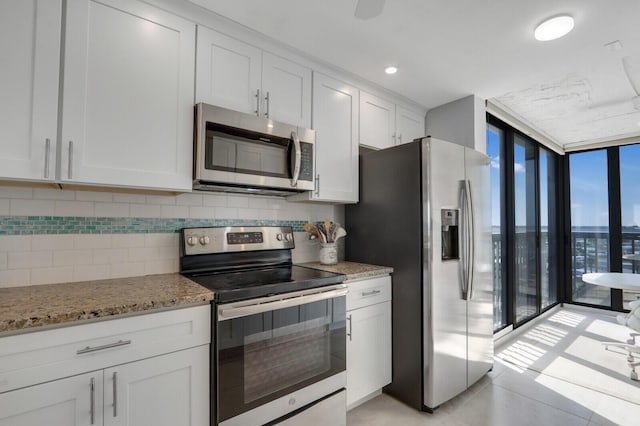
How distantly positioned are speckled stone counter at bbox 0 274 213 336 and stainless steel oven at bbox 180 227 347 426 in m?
0.16

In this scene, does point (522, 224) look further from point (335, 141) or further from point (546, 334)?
point (335, 141)

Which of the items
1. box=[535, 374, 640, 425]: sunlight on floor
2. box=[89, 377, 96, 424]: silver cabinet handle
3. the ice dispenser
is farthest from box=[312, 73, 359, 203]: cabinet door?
box=[535, 374, 640, 425]: sunlight on floor

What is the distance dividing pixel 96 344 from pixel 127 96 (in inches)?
44.7

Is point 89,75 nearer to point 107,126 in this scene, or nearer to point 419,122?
point 107,126

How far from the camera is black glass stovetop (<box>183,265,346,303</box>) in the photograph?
4.95ft

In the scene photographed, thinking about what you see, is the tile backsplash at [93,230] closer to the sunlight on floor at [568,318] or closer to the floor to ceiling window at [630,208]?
the sunlight on floor at [568,318]

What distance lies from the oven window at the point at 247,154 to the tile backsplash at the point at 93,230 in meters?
0.37

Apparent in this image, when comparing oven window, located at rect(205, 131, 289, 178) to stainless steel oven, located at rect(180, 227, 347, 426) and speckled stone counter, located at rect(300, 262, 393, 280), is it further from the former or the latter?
speckled stone counter, located at rect(300, 262, 393, 280)

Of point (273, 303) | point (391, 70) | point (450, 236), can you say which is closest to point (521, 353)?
point (450, 236)

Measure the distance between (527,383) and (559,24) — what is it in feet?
8.44

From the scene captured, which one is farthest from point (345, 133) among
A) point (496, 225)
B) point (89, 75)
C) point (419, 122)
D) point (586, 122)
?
point (586, 122)

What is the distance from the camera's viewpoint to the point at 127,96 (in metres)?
1.55

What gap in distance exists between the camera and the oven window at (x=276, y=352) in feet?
4.80

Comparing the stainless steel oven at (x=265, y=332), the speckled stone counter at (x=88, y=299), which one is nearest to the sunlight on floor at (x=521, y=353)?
the stainless steel oven at (x=265, y=332)
